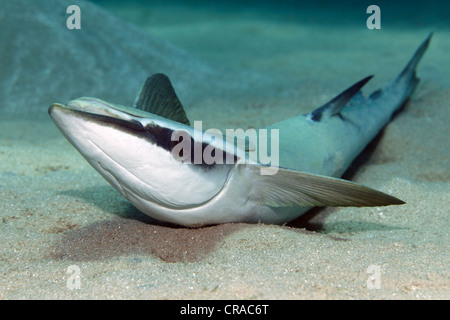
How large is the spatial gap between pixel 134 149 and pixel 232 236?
32.8 inches

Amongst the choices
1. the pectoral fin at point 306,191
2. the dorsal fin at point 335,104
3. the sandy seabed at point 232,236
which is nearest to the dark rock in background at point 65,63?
the sandy seabed at point 232,236

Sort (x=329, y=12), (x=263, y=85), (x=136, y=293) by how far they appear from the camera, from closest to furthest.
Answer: (x=136, y=293) < (x=263, y=85) < (x=329, y=12)

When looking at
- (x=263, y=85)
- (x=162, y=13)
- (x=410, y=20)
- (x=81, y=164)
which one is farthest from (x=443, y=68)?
(x=162, y=13)

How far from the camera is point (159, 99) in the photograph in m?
2.42

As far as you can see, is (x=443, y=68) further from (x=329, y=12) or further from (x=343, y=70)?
(x=329, y=12)

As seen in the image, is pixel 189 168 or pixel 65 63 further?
pixel 65 63

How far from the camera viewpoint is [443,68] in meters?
6.86

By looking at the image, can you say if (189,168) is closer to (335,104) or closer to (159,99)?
(159,99)

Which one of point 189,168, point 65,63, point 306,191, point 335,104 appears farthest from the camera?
point 65,63

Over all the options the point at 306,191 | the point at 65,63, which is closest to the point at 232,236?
the point at 306,191

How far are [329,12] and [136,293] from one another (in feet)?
55.6

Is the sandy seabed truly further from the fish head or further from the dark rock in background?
the dark rock in background

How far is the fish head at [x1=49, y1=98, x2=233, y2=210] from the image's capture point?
171cm
